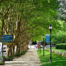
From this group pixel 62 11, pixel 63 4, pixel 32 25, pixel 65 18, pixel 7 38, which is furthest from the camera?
pixel 32 25

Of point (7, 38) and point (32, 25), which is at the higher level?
point (32, 25)

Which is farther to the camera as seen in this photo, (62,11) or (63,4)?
(62,11)

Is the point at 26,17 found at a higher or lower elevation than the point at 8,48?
higher

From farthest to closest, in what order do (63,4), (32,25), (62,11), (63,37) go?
(63,37), (32,25), (62,11), (63,4)

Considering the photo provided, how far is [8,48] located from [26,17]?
261 inches

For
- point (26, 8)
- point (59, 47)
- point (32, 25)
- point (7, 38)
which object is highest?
point (26, 8)

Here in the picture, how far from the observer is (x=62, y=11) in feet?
57.8

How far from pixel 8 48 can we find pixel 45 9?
32.5ft

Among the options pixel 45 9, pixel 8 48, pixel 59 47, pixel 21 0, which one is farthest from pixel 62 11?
pixel 59 47

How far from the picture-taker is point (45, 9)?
15.0 meters

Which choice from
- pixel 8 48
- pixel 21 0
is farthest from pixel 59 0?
pixel 8 48

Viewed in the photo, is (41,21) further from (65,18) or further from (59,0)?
(59,0)

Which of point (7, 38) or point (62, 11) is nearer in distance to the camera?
point (7, 38)

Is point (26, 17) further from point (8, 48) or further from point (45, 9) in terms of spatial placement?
point (8, 48)
